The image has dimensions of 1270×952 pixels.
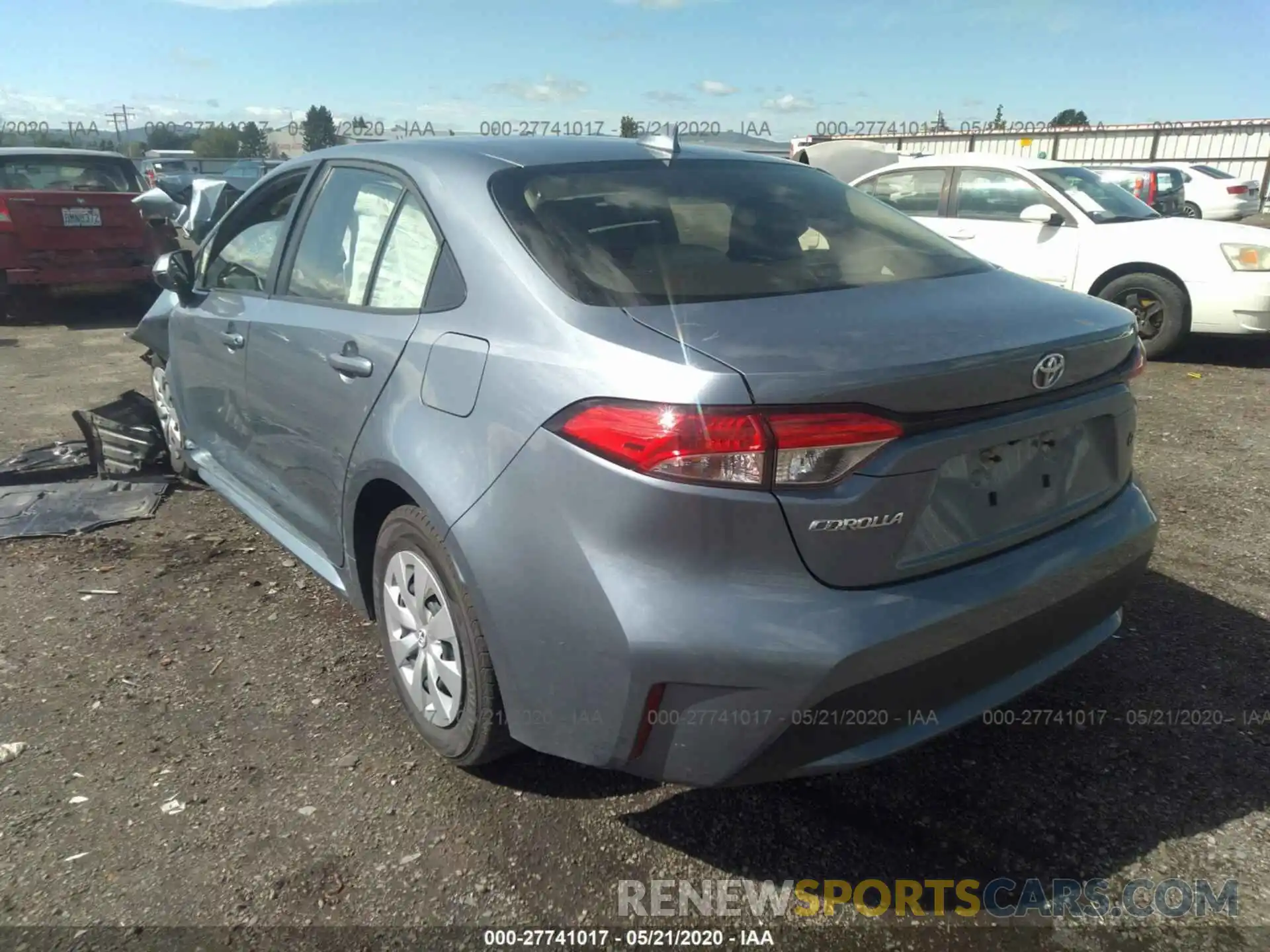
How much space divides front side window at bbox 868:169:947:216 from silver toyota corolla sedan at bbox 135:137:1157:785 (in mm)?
6100

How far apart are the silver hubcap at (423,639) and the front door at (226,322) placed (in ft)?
4.12

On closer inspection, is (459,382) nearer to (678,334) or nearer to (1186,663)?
(678,334)

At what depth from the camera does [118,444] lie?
5.23 meters

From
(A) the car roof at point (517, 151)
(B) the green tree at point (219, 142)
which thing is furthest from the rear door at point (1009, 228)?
(B) the green tree at point (219, 142)

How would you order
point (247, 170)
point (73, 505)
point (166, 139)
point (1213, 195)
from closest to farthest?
1. point (73, 505)
2. point (1213, 195)
3. point (247, 170)
4. point (166, 139)

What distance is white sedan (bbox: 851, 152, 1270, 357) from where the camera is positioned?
722 centimetres

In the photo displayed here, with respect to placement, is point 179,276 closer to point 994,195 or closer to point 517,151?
point 517,151

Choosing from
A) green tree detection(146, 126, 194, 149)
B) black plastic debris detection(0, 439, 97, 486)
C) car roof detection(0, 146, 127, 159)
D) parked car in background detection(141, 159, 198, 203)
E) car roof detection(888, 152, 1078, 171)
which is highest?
green tree detection(146, 126, 194, 149)

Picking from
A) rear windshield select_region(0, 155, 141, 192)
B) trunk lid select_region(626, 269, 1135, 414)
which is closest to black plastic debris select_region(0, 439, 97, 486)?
trunk lid select_region(626, 269, 1135, 414)

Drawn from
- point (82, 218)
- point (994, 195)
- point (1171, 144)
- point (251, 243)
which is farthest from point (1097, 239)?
point (1171, 144)

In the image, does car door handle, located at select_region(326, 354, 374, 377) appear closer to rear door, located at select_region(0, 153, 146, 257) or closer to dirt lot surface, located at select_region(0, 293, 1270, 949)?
dirt lot surface, located at select_region(0, 293, 1270, 949)

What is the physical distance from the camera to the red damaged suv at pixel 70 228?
932 cm

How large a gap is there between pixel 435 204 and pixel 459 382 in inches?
23.7

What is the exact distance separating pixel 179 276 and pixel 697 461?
3066mm
